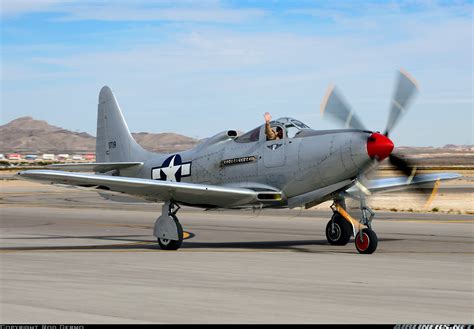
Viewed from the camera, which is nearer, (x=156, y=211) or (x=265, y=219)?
(x=265, y=219)

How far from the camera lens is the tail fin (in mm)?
24844

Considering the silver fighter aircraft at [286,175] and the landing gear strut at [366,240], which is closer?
the landing gear strut at [366,240]

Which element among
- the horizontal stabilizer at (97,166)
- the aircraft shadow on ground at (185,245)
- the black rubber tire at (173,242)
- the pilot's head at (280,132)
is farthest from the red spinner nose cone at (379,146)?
the horizontal stabilizer at (97,166)

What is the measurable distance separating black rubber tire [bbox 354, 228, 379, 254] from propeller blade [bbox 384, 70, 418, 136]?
115 inches

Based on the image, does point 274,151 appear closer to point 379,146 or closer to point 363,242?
point 379,146

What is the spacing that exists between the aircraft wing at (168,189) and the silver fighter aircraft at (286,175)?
24 millimetres

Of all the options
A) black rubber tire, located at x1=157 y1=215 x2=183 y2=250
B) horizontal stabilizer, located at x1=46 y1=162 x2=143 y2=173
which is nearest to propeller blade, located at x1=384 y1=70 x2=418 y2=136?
black rubber tire, located at x1=157 y1=215 x2=183 y2=250

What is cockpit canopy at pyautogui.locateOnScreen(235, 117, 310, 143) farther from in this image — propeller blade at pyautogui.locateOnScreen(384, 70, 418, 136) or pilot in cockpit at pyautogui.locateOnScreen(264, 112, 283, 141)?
propeller blade at pyautogui.locateOnScreen(384, 70, 418, 136)

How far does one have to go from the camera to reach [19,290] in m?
11.4

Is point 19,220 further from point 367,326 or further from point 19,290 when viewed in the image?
point 367,326

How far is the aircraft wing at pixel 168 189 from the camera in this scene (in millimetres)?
17750

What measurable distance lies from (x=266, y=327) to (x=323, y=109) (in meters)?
11.1

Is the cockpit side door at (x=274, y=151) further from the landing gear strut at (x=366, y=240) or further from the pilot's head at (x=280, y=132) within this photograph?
the landing gear strut at (x=366, y=240)

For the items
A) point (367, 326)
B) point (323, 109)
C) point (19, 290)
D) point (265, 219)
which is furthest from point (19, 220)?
point (367, 326)
